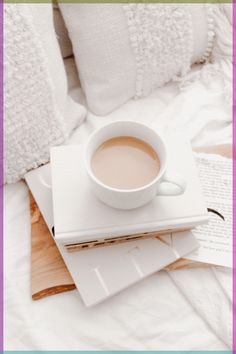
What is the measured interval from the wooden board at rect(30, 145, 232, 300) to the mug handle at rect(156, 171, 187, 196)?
0.14 metres

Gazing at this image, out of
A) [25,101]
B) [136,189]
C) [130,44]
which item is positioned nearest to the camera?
[136,189]

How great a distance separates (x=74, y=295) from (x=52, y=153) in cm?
23

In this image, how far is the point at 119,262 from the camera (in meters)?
0.60

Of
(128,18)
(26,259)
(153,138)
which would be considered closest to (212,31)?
(128,18)

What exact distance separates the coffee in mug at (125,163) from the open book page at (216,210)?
0.53ft

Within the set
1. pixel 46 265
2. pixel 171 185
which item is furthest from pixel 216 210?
pixel 46 265

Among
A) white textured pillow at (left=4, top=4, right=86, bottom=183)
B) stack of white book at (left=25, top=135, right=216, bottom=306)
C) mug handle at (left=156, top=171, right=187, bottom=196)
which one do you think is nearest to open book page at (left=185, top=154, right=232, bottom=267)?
stack of white book at (left=25, top=135, right=216, bottom=306)

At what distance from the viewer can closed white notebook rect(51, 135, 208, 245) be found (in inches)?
22.0

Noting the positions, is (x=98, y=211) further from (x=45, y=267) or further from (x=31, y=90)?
(x=31, y=90)

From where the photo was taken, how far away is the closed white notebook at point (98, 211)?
1.84 ft

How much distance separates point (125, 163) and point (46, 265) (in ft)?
0.71

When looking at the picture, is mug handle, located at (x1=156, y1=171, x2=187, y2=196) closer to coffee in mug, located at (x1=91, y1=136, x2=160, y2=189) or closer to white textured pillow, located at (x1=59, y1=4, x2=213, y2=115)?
coffee in mug, located at (x1=91, y1=136, x2=160, y2=189)

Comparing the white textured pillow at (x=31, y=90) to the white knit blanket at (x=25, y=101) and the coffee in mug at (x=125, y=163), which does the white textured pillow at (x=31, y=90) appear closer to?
the white knit blanket at (x=25, y=101)

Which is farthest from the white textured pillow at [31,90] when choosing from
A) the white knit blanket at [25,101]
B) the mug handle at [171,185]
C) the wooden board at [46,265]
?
the mug handle at [171,185]
